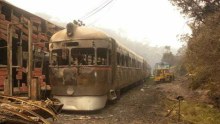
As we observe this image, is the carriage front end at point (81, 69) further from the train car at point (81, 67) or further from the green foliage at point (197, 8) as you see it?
the green foliage at point (197, 8)

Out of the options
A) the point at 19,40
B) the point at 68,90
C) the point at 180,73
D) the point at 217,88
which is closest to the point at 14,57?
the point at 19,40

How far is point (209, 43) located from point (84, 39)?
5.65 m

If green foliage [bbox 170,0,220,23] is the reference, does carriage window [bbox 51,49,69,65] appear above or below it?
below

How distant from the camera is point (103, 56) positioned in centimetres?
1262

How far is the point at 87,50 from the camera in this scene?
12.5 meters

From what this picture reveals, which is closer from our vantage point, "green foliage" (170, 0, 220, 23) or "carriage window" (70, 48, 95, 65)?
"carriage window" (70, 48, 95, 65)

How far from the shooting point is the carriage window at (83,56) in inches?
485

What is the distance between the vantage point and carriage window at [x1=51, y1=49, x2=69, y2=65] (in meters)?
12.6

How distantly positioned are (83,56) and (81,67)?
0.48m

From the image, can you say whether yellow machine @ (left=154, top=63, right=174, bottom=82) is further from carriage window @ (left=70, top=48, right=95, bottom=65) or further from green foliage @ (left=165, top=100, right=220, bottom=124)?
carriage window @ (left=70, top=48, right=95, bottom=65)

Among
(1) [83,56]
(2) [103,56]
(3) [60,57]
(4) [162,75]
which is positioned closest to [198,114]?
(2) [103,56]

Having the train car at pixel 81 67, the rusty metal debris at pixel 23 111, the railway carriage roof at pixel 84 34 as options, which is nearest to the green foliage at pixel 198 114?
the train car at pixel 81 67

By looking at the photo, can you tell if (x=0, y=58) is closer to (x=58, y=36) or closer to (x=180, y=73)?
(x=58, y=36)

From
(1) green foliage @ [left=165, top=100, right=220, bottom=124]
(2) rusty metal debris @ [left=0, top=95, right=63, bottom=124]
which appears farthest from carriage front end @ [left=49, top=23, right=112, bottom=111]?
(2) rusty metal debris @ [left=0, top=95, right=63, bottom=124]
